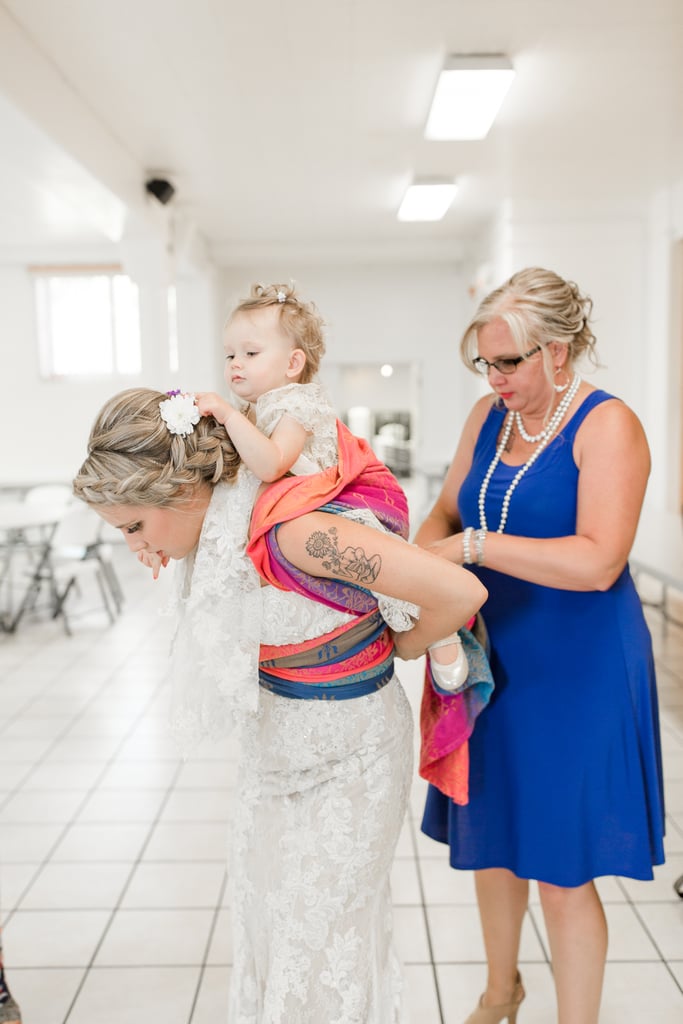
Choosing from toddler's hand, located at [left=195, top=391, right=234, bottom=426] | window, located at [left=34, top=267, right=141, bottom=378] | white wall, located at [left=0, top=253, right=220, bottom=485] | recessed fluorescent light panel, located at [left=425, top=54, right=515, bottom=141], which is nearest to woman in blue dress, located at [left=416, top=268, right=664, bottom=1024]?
toddler's hand, located at [left=195, top=391, right=234, bottom=426]

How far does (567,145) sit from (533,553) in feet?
18.8

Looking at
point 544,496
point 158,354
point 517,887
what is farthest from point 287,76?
point 517,887

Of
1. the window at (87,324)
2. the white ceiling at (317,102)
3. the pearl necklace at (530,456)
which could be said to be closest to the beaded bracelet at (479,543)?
the pearl necklace at (530,456)

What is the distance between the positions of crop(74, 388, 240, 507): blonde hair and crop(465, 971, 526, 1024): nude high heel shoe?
1.54 m

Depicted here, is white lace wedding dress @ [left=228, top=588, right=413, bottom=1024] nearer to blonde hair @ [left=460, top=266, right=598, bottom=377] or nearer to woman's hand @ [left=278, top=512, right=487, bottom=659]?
woman's hand @ [left=278, top=512, right=487, bottom=659]

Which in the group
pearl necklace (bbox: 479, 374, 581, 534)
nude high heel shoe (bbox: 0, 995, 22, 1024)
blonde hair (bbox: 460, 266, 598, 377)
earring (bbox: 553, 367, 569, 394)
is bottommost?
nude high heel shoe (bbox: 0, 995, 22, 1024)

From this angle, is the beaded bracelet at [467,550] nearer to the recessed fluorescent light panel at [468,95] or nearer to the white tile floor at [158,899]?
the white tile floor at [158,899]

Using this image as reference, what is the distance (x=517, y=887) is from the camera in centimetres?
194

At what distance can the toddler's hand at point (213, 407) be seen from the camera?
134 cm

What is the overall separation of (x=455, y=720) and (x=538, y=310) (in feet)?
2.73

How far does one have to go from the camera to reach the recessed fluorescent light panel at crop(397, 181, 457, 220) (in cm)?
730

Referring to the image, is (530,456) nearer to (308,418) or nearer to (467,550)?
(467,550)

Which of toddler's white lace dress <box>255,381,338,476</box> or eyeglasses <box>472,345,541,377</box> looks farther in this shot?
eyeglasses <box>472,345,541,377</box>

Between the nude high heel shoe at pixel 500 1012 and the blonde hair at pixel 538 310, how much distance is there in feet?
4.99
